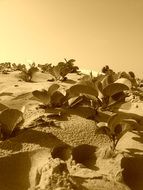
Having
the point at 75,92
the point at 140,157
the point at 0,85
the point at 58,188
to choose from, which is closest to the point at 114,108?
the point at 75,92

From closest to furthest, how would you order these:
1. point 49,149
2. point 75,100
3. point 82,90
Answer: point 49,149 → point 82,90 → point 75,100

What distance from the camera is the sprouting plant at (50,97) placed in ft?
6.75

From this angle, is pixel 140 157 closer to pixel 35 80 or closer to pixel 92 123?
pixel 92 123

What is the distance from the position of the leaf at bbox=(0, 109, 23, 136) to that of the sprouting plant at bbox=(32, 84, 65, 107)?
1.30 feet

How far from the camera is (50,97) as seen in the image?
6.87 ft

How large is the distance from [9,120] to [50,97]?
493 millimetres

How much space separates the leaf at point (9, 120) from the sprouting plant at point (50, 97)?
1.30ft

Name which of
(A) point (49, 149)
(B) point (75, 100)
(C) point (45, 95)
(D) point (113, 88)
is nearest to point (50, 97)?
(C) point (45, 95)

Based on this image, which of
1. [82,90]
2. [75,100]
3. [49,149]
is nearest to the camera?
[49,149]

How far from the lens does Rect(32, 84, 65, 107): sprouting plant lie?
81.0 inches

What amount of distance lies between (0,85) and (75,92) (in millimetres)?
1442

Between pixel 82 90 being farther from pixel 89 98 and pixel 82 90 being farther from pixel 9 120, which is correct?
pixel 9 120

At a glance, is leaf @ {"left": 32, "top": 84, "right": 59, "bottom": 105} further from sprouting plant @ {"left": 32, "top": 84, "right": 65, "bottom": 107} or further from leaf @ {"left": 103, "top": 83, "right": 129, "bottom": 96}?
leaf @ {"left": 103, "top": 83, "right": 129, "bottom": 96}

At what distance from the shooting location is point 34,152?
1.53 metres
